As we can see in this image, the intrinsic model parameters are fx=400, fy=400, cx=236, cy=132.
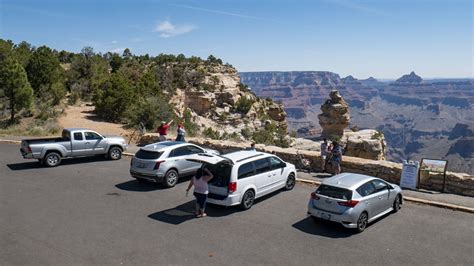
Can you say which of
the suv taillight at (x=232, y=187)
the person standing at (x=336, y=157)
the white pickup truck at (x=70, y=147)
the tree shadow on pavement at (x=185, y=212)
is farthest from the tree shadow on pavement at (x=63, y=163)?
the person standing at (x=336, y=157)

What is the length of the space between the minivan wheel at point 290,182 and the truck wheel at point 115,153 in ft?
30.6

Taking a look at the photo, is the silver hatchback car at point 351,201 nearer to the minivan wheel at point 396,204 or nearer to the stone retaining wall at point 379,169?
the minivan wheel at point 396,204

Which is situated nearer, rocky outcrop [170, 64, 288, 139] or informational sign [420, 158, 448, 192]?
informational sign [420, 158, 448, 192]

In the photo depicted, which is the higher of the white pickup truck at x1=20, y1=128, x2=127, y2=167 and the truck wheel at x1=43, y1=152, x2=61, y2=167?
the white pickup truck at x1=20, y1=128, x2=127, y2=167

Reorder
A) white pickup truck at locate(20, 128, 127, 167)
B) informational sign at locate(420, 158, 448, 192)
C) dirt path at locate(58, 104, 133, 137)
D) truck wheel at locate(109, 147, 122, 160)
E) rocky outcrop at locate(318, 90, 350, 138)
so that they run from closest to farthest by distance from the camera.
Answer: informational sign at locate(420, 158, 448, 192) < white pickup truck at locate(20, 128, 127, 167) < truck wheel at locate(109, 147, 122, 160) < dirt path at locate(58, 104, 133, 137) < rocky outcrop at locate(318, 90, 350, 138)

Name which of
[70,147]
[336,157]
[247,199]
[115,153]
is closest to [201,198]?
[247,199]

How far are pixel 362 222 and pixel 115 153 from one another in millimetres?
13004

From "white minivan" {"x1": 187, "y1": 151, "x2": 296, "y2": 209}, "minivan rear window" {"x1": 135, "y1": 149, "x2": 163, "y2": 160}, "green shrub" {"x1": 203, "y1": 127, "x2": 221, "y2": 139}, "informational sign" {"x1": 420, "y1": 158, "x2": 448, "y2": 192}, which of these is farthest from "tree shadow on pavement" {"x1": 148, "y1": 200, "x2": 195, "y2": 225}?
"green shrub" {"x1": 203, "y1": 127, "x2": 221, "y2": 139}

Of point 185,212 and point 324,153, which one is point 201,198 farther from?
point 324,153

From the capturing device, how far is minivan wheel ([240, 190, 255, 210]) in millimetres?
12117

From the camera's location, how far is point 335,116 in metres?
56.8

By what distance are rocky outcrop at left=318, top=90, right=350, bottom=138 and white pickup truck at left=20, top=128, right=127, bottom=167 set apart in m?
41.3

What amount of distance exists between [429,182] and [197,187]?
876 cm

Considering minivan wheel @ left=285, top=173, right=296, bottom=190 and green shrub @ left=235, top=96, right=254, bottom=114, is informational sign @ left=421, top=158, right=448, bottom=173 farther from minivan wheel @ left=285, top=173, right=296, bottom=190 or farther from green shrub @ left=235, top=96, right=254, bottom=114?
green shrub @ left=235, top=96, right=254, bottom=114
